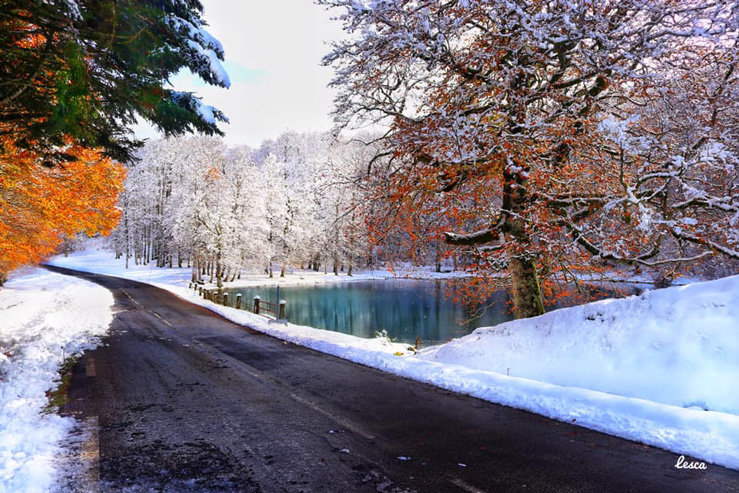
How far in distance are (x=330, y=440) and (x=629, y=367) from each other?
5.05 meters

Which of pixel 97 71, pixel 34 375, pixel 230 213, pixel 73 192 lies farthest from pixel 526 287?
pixel 230 213

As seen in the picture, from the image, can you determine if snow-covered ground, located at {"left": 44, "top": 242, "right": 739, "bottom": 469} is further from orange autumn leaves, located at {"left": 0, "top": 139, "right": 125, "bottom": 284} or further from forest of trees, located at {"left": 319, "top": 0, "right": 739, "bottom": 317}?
orange autumn leaves, located at {"left": 0, "top": 139, "right": 125, "bottom": 284}

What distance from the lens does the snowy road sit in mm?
4316

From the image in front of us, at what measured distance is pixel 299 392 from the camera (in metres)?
7.51

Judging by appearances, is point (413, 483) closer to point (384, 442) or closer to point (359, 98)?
point (384, 442)

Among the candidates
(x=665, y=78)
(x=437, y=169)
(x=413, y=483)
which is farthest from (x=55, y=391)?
(x=665, y=78)

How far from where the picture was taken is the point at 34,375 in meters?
8.21

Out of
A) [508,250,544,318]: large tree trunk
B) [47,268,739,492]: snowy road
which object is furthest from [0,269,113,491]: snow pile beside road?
[508,250,544,318]: large tree trunk

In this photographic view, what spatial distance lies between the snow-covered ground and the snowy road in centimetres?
38

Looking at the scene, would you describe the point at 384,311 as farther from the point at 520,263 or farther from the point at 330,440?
the point at 330,440

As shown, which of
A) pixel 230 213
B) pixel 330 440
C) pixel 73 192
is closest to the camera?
pixel 330 440

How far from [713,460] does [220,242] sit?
1586 inches

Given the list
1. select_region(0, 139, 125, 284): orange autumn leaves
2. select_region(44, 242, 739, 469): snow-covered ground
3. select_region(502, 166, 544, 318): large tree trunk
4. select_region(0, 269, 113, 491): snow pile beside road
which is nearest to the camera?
select_region(0, 269, 113, 491): snow pile beside road

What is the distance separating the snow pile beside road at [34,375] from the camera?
4.48m
